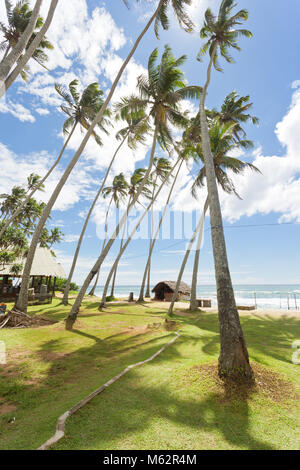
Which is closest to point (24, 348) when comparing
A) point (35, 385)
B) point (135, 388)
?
point (35, 385)

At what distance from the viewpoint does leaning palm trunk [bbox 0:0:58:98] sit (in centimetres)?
676

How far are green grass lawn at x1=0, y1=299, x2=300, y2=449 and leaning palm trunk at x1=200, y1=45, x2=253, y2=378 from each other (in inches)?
15.9

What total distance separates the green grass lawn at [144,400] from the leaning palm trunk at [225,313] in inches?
15.9

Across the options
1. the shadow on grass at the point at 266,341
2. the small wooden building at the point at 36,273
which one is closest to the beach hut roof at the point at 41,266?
the small wooden building at the point at 36,273

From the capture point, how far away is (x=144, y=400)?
12.8ft

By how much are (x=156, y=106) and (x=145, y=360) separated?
47.7ft

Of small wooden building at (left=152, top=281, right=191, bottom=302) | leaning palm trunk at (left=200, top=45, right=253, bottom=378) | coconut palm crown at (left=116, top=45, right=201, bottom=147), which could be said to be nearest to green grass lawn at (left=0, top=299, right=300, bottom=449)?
leaning palm trunk at (left=200, top=45, right=253, bottom=378)

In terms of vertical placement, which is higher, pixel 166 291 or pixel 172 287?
pixel 172 287

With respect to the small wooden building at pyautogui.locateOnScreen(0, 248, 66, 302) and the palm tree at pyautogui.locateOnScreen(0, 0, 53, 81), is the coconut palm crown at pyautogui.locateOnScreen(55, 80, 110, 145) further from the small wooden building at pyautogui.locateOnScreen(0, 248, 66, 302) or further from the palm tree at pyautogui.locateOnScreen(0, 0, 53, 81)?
the small wooden building at pyautogui.locateOnScreen(0, 248, 66, 302)

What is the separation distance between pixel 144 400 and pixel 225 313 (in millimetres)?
2362

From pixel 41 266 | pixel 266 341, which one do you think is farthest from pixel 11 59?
pixel 41 266

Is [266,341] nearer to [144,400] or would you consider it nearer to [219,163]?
[144,400]

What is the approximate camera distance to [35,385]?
454 centimetres

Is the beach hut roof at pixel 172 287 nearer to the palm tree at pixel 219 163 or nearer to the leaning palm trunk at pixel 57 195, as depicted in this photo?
the palm tree at pixel 219 163
